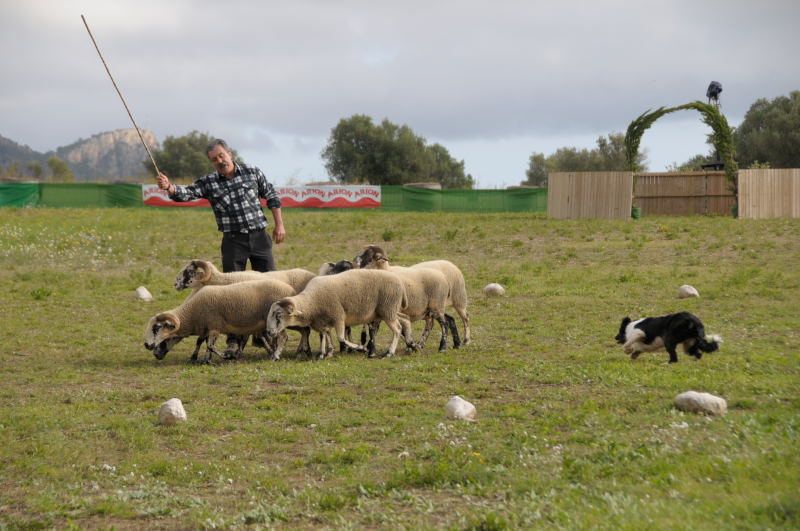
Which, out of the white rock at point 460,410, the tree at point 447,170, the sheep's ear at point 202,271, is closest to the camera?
the white rock at point 460,410

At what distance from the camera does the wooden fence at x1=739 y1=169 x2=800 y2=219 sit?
3155cm

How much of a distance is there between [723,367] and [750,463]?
3879mm

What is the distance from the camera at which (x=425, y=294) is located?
38.2 feet

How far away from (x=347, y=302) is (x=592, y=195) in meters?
22.4

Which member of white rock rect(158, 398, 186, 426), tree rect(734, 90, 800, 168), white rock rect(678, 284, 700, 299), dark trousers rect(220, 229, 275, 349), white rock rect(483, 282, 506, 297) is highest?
tree rect(734, 90, 800, 168)

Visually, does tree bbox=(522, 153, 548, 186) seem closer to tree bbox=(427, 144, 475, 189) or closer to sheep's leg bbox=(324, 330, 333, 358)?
tree bbox=(427, 144, 475, 189)

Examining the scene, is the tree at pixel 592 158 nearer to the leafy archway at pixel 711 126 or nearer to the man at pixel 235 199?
the leafy archway at pixel 711 126

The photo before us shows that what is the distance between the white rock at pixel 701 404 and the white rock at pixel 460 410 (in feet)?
5.93

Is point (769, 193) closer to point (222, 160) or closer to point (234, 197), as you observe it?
point (234, 197)

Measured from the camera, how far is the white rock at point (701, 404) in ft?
→ 22.6

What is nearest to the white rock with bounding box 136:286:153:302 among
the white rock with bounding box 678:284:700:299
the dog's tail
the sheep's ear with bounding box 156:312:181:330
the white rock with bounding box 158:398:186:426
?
the sheep's ear with bounding box 156:312:181:330

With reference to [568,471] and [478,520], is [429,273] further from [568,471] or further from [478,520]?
[478,520]

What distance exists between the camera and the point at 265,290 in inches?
444

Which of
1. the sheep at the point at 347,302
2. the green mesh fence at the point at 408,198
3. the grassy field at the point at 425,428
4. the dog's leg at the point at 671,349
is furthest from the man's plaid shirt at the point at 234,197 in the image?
the green mesh fence at the point at 408,198
